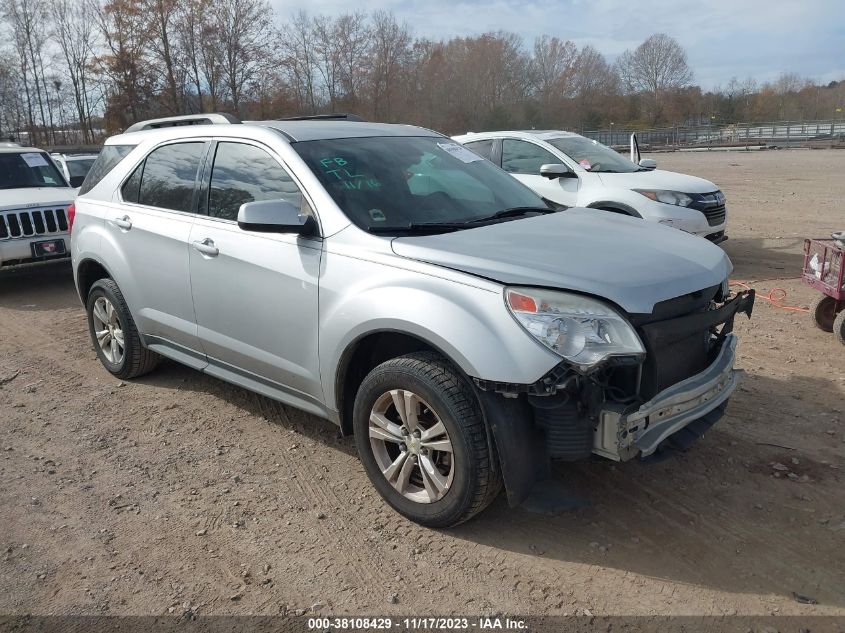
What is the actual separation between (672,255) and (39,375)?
Result: 194 inches

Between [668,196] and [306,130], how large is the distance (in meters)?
5.62

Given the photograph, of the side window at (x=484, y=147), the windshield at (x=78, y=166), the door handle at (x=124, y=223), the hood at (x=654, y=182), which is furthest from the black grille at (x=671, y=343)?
the windshield at (x=78, y=166)

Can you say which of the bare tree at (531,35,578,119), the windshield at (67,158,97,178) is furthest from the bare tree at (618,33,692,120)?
the windshield at (67,158,97,178)

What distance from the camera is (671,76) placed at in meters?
85.2

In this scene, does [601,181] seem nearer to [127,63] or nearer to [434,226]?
[434,226]

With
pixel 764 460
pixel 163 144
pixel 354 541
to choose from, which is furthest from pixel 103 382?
pixel 764 460

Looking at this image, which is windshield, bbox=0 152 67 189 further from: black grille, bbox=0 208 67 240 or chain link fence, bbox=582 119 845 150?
chain link fence, bbox=582 119 845 150

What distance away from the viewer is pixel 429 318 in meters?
3.10

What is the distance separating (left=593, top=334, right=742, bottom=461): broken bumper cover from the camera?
2.91 metres

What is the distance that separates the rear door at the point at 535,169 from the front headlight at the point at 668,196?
2.67 ft

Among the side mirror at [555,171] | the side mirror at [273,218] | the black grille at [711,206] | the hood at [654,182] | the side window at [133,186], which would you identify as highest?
the side window at [133,186]

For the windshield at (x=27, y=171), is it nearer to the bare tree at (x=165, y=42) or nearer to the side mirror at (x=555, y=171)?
the side mirror at (x=555, y=171)

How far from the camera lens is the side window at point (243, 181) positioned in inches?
155

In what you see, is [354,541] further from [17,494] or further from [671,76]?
[671,76]
